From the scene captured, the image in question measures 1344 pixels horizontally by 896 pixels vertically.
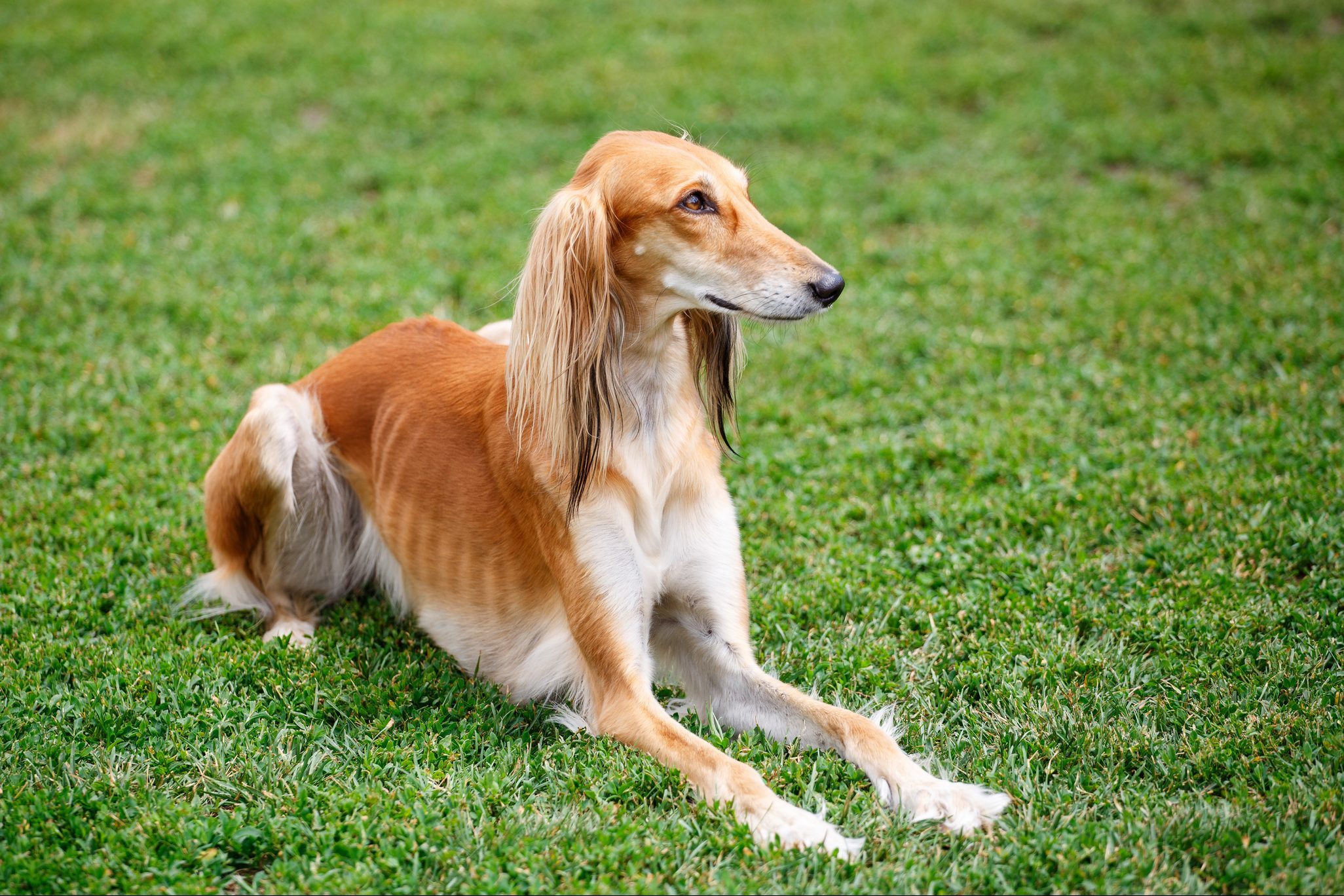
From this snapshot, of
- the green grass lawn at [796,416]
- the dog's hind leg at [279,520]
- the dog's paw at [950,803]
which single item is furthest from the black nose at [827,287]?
the dog's hind leg at [279,520]

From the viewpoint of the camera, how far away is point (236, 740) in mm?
3689

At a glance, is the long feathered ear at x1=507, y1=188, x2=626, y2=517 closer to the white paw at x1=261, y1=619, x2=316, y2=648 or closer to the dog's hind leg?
the dog's hind leg

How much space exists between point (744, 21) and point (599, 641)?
375 inches

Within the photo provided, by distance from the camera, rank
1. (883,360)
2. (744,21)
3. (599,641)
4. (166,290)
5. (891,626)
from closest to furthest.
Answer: (599,641) → (891,626) → (883,360) → (166,290) → (744,21)

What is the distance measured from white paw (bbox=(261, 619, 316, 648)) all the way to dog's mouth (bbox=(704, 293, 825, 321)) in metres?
2.17

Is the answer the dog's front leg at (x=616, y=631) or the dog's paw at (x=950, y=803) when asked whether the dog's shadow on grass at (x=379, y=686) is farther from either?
the dog's paw at (x=950, y=803)

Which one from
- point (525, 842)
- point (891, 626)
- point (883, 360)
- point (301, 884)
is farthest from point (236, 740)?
point (883, 360)

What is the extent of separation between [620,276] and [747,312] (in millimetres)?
431

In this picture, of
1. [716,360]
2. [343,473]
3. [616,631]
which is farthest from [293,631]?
[716,360]

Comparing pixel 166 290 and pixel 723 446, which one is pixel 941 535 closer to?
pixel 723 446

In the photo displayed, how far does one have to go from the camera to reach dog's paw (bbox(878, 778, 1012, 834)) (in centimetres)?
323

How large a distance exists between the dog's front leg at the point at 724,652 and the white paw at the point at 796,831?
1.16 ft

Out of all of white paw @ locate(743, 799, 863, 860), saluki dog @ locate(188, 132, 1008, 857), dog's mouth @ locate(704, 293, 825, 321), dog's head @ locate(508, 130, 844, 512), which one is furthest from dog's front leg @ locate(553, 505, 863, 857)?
dog's mouth @ locate(704, 293, 825, 321)

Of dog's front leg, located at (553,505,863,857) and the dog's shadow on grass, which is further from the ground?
dog's front leg, located at (553,505,863,857)
